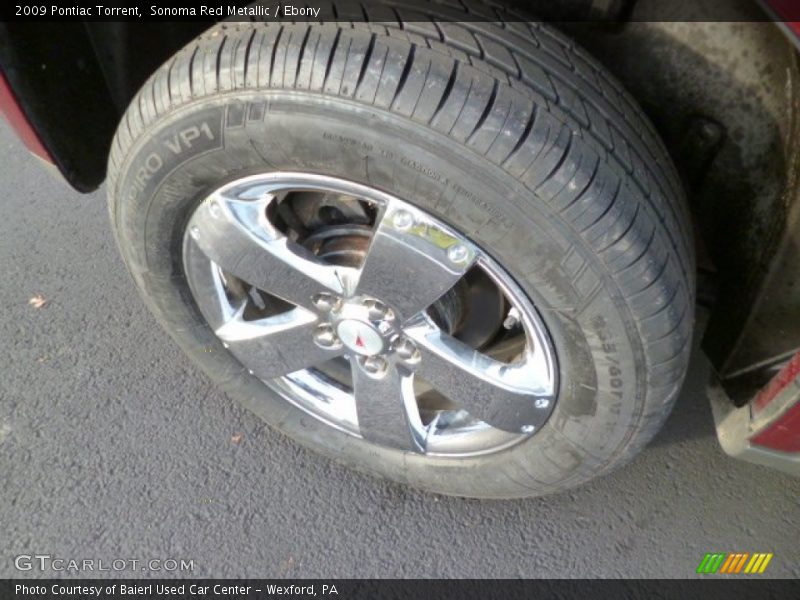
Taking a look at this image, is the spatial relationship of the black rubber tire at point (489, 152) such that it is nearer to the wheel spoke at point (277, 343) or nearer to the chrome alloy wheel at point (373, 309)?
the chrome alloy wheel at point (373, 309)

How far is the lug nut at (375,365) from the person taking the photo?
5.57ft

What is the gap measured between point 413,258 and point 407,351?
0.31 m

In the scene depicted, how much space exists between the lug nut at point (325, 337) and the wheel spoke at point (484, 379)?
0.20 meters

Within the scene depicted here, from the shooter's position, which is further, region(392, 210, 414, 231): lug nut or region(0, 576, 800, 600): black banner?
region(0, 576, 800, 600): black banner

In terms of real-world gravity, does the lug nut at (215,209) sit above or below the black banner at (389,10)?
below

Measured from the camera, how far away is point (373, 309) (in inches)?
61.4

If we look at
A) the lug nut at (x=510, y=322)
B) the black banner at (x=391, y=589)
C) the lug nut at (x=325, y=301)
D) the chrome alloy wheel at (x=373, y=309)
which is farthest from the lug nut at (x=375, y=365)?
the black banner at (x=391, y=589)

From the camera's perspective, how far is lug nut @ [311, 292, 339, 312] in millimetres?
1588

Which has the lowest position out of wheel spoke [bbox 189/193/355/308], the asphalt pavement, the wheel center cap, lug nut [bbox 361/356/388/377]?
the asphalt pavement

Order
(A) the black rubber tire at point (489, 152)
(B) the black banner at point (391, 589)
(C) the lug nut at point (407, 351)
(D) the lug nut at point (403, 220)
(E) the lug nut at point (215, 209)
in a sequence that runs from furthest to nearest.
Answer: (B) the black banner at point (391, 589), (C) the lug nut at point (407, 351), (E) the lug nut at point (215, 209), (D) the lug nut at point (403, 220), (A) the black rubber tire at point (489, 152)

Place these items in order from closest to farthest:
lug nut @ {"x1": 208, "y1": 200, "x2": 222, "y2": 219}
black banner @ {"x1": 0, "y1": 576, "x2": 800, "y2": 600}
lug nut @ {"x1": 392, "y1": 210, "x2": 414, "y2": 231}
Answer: lug nut @ {"x1": 392, "y1": 210, "x2": 414, "y2": 231} < lug nut @ {"x1": 208, "y1": 200, "x2": 222, "y2": 219} < black banner @ {"x1": 0, "y1": 576, "x2": 800, "y2": 600}

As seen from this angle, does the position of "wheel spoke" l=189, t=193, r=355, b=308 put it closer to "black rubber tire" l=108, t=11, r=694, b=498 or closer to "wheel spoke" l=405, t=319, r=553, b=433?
"black rubber tire" l=108, t=11, r=694, b=498

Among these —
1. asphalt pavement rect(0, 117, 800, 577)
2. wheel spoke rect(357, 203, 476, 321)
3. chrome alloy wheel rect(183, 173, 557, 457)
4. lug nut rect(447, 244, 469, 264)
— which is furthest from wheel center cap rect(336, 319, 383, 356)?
asphalt pavement rect(0, 117, 800, 577)

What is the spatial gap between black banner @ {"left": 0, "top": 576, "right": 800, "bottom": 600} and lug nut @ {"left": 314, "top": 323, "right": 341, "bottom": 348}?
0.67 metres
